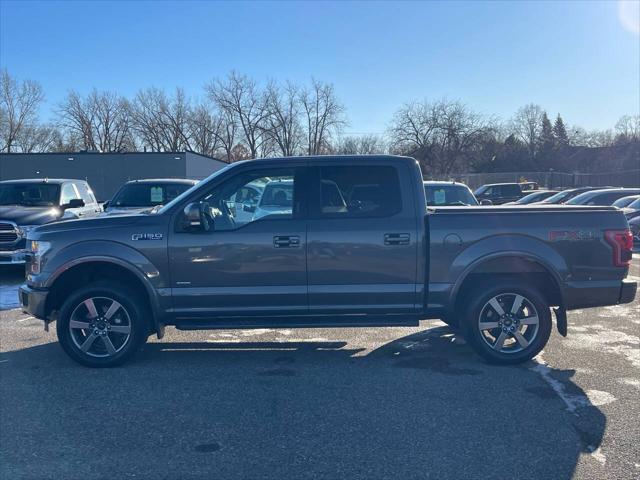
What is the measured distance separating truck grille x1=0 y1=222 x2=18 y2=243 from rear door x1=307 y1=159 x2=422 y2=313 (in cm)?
734

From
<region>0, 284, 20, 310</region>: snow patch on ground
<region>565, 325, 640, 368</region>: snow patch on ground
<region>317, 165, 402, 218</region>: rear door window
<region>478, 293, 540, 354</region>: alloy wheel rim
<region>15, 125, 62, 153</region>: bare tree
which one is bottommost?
<region>565, 325, 640, 368</region>: snow patch on ground

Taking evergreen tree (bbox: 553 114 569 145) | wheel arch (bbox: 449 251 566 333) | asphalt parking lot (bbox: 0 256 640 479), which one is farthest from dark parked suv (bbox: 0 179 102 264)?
evergreen tree (bbox: 553 114 569 145)

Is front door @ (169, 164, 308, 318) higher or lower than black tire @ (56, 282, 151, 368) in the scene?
higher

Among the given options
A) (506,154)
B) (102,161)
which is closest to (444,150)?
(506,154)

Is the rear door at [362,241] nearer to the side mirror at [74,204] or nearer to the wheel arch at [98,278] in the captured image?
the wheel arch at [98,278]

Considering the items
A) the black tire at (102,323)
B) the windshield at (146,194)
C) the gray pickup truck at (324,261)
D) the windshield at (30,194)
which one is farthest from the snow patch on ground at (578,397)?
the windshield at (30,194)

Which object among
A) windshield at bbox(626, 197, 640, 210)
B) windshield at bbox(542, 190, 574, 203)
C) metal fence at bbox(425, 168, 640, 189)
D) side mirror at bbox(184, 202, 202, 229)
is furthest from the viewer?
metal fence at bbox(425, 168, 640, 189)

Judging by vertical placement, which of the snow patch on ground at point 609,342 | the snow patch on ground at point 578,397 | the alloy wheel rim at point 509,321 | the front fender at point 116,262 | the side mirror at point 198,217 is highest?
the side mirror at point 198,217

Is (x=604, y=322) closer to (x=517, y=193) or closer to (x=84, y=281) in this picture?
(x=84, y=281)

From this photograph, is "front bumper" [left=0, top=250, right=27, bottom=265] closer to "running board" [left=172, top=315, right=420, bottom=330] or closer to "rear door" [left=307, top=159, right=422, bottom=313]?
"running board" [left=172, top=315, right=420, bottom=330]

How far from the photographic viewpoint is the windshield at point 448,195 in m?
12.3

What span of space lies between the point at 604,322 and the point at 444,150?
52128mm

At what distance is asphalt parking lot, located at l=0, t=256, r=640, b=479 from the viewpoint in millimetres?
3619

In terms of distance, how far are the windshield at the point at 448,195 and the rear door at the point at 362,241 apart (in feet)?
22.3
